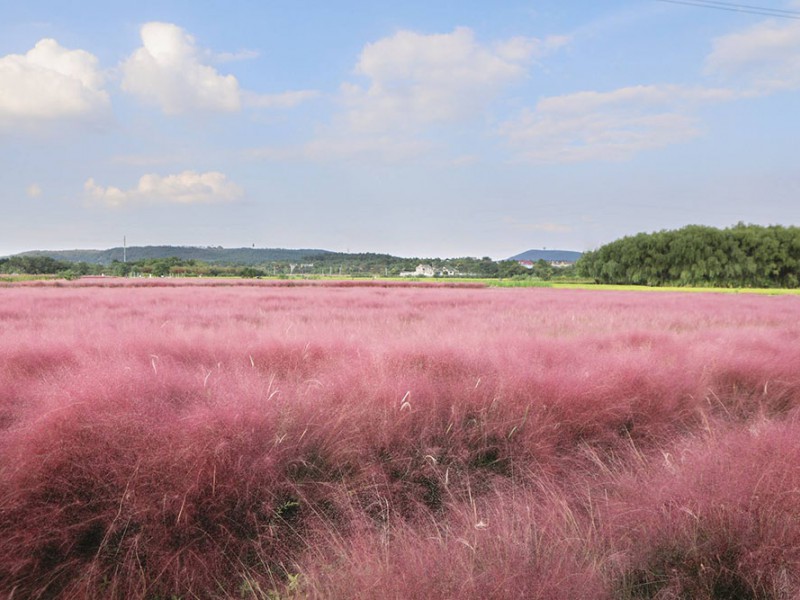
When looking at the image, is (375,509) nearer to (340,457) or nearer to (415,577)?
(340,457)

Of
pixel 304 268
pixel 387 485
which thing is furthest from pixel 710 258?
pixel 304 268

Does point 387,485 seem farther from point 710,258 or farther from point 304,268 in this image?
point 304,268

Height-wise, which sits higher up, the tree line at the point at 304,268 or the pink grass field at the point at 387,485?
the tree line at the point at 304,268

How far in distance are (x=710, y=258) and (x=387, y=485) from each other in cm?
5254

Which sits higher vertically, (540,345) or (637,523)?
(540,345)

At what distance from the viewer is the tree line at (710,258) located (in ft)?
142

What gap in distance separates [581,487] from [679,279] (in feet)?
174

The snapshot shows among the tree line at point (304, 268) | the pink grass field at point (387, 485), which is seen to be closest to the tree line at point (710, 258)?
the tree line at point (304, 268)

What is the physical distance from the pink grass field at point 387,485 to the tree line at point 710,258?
4970 centimetres

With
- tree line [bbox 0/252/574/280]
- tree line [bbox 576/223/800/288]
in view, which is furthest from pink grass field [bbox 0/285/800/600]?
tree line [bbox 576/223/800/288]

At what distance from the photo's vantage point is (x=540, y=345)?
4879 mm

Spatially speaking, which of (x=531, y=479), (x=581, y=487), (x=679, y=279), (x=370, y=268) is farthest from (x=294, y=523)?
(x=370, y=268)

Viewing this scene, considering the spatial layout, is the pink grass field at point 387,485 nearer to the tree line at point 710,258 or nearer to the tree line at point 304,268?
the tree line at point 304,268

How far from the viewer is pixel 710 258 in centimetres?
4472
